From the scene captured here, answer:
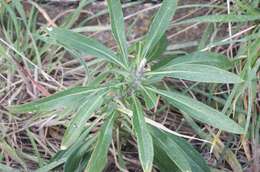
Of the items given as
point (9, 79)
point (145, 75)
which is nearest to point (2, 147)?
point (9, 79)

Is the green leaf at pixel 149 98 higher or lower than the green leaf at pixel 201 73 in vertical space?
lower

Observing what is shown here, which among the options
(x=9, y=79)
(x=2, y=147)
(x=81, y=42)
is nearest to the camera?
(x=81, y=42)

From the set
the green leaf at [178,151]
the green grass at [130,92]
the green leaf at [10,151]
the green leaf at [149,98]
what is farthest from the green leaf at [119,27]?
the green leaf at [10,151]

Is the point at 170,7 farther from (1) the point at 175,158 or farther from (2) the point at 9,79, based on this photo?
(2) the point at 9,79

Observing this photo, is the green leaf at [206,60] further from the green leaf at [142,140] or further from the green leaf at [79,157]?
the green leaf at [79,157]

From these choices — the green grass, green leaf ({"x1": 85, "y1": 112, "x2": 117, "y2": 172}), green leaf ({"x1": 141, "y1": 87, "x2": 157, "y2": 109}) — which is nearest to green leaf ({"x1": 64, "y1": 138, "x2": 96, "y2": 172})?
the green grass

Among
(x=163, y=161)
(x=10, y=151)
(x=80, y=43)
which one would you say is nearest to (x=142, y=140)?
(x=163, y=161)
